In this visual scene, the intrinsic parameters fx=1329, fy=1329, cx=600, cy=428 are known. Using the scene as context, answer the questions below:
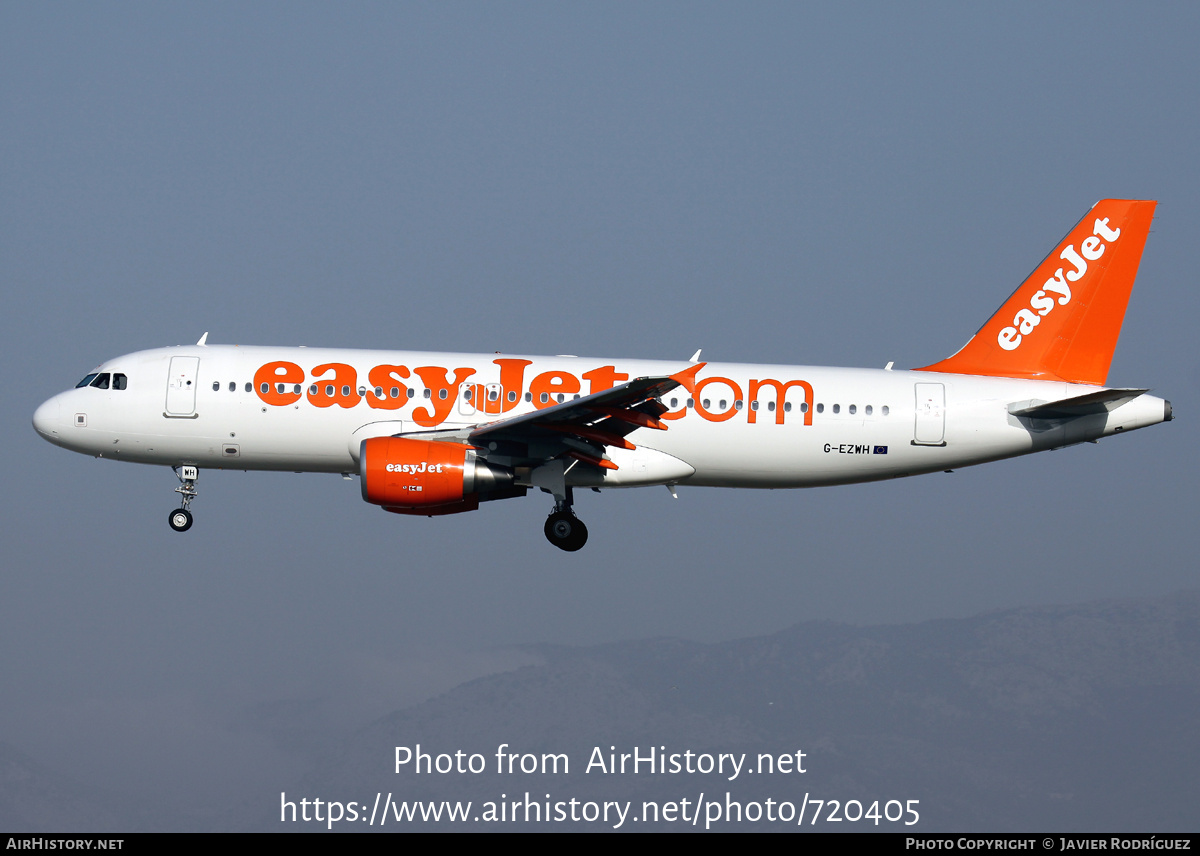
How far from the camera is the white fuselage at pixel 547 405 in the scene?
30625 millimetres

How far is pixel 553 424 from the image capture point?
2922 centimetres

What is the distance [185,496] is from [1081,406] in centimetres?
2146

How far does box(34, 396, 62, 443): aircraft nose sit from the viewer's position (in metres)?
31.9

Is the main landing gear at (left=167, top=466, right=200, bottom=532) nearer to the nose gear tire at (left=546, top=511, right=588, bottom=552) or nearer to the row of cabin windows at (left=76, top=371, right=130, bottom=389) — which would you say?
the row of cabin windows at (left=76, top=371, right=130, bottom=389)

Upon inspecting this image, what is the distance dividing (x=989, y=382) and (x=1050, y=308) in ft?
10.2

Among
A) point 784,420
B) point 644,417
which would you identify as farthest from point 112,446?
point 784,420

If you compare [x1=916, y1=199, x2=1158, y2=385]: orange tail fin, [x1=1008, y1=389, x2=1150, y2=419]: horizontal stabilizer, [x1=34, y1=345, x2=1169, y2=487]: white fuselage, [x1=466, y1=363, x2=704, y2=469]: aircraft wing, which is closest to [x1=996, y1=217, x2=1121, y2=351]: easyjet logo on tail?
[x1=916, y1=199, x2=1158, y2=385]: orange tail fin

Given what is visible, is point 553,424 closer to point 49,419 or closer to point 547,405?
point 547,405

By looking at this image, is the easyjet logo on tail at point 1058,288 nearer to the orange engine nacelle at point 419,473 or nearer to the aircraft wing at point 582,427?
the aircraft wing at point 582,427

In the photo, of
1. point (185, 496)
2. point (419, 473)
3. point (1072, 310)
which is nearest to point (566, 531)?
point (419, 473)

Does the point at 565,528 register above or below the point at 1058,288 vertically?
below

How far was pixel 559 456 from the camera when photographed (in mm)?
30328
